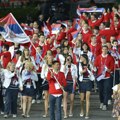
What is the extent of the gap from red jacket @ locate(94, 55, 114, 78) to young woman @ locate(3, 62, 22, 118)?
246 centimetres

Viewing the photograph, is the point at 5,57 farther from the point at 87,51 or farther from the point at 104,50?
the point at 104,50

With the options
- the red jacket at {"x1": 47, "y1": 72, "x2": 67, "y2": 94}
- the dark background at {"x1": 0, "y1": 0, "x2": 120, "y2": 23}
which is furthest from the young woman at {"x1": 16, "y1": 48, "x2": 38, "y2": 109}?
the dark background at {"x1": 0, "y1": 0, "x2": 120, "y2": 23}

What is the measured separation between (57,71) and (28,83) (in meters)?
1.78

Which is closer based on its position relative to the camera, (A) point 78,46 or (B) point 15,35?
(B) point 15,35

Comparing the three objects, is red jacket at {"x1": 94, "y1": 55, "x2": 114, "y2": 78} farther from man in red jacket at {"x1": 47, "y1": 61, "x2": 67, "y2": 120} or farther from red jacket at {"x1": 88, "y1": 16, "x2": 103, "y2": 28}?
red jacket at {"x1": 88, "y1": 16, "x2": 103, "y2": 28}

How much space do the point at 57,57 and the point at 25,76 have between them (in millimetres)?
1266

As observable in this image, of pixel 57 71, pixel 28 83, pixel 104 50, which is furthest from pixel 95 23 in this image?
pixel 57 71

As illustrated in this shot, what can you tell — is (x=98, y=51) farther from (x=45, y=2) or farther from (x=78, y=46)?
(x=45, y=2)

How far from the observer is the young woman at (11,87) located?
60.0 feet

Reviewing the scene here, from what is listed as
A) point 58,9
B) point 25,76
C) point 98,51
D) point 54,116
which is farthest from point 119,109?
point 58,9

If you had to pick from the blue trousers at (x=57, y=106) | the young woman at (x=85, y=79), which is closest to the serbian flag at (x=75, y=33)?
the young woman at (x=85, y=79)

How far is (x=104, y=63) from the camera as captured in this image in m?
19.1

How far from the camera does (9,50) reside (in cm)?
1977

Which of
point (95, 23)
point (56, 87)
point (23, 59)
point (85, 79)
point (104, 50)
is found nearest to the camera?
point (56, 87)
